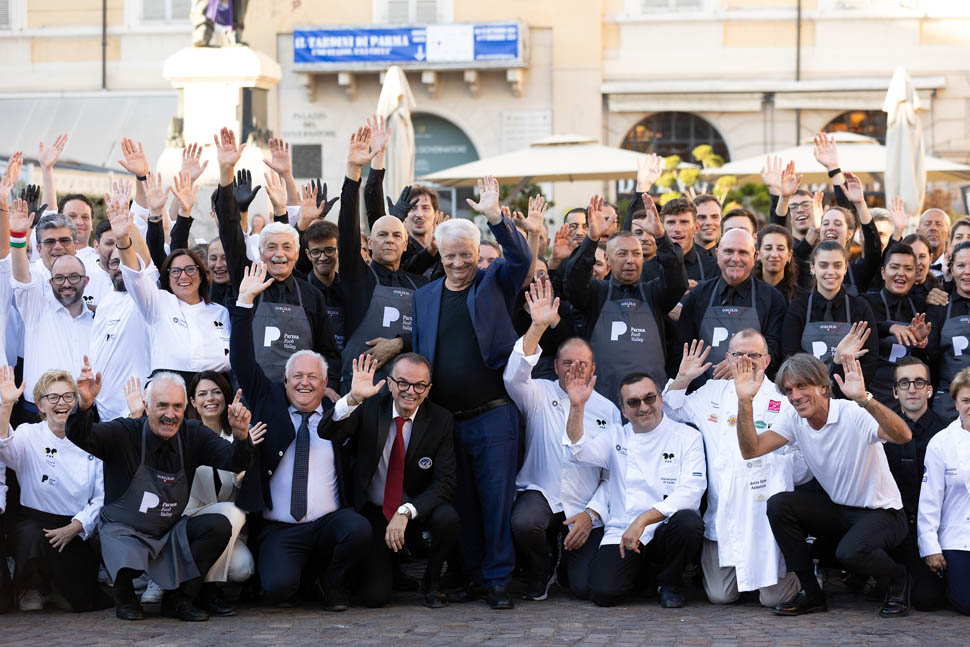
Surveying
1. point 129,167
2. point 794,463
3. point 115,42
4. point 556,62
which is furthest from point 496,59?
point 794,463

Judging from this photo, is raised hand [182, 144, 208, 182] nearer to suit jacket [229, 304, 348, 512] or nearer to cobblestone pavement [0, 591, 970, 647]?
suit jacket [229, 304, 348, 512]

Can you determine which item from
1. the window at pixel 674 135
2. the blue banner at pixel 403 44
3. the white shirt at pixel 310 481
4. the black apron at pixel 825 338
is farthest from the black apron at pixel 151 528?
the window at pixel 674 135

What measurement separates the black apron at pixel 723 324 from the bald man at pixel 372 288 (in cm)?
174

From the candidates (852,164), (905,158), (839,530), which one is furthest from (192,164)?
(852,164)

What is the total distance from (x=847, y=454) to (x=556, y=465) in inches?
65.7

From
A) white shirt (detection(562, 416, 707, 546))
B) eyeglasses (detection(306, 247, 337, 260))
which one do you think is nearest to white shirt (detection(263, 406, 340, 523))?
eyeglasses (detection(306, 247, 337, 260))

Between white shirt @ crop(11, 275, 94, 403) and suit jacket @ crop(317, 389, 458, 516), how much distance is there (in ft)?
6.03

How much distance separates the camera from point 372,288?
837cm

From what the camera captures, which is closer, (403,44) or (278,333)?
(278,333)

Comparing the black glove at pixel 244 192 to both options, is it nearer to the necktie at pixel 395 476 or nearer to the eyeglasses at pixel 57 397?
the eyeglasses at pixel 57 397

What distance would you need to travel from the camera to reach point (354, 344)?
8.30m

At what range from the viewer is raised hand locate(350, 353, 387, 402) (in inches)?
291

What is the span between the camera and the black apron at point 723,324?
27.2ft

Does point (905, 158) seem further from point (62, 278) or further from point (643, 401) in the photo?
point (62, 278)
